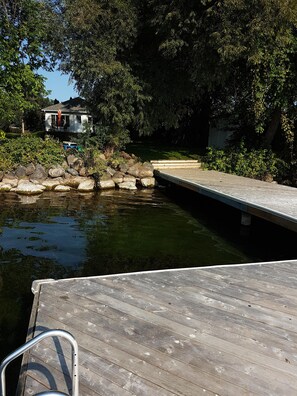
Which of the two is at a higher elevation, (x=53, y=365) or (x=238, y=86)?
(x=238, y=86)

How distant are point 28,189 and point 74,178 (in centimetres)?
181

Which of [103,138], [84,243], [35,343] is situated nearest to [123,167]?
[103,138]

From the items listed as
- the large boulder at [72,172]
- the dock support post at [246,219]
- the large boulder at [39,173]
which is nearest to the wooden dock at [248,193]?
the dock support post at [246,219]

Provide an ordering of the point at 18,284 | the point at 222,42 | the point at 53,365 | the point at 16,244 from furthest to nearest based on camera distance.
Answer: the point at 222,42 → the point at 16,244 → the point at 18,284 → the point at 53,365

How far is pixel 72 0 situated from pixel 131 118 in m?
4.72

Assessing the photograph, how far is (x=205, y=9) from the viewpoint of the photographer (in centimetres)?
1188

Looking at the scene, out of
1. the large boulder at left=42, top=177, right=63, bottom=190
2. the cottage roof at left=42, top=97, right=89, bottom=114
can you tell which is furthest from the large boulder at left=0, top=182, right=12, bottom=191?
the cottage roof at left=42, top=97, right=89, bottom=114

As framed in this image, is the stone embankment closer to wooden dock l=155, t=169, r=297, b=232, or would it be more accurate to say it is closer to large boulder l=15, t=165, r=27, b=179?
large boulder l=15, t=165, r=27, b=179

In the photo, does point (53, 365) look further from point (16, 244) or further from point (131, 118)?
point (131, 118)

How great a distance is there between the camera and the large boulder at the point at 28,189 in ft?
38.0

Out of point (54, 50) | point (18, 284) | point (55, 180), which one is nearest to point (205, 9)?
point (54, 50)

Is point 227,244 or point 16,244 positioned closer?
point 16,244

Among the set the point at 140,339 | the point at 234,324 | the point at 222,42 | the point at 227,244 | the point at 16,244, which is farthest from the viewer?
the point at 222,42

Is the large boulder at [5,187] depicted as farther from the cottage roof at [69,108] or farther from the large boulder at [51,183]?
the cottage roof at [69,108]
